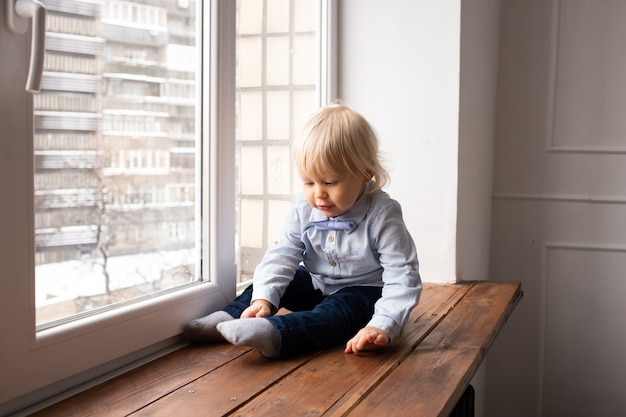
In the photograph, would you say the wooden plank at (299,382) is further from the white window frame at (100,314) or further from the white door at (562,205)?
the white door at (562,205)

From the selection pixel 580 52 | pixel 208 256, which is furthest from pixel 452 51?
pixel 208 256

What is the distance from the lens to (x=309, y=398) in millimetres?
1020

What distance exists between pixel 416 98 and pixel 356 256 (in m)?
0.75

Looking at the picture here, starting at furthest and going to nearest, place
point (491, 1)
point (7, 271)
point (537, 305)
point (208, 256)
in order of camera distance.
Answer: point (537, 305) < point (491, 1) < point (208, 256) < point (7, 271)

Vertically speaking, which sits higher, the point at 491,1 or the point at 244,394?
the point at 491,1

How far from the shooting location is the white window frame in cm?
91

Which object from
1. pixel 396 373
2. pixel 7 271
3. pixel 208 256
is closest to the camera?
pixel 7 271

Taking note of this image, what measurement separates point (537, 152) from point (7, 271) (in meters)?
1.84

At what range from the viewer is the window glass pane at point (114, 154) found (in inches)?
39.7

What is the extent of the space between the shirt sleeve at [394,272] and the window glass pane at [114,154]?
0.39 metres

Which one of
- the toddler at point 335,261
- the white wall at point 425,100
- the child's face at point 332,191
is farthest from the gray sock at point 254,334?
the white wall at point 425,100

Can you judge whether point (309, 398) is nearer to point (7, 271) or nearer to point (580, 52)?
point (7, 271)

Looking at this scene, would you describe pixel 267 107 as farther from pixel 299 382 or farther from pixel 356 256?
pixel 299 382

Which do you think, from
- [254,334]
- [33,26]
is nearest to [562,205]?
[254,334]
